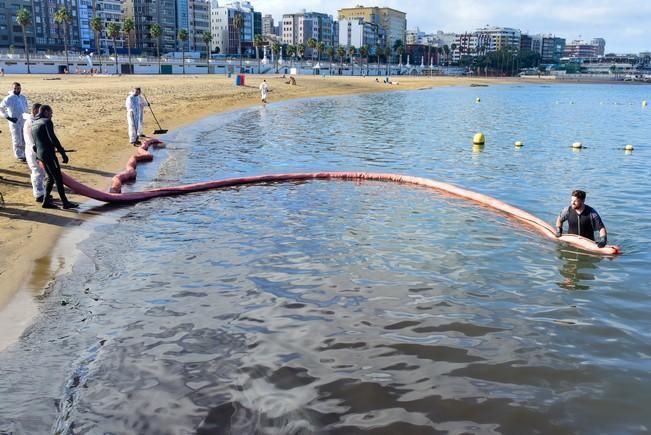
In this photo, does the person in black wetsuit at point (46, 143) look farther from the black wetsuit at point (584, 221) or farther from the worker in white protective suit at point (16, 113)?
the black wetsuit at point (584, 221)

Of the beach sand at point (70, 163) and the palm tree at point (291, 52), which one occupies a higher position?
the palm tree at point (291, 52)

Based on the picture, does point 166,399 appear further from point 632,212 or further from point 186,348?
point 632,212

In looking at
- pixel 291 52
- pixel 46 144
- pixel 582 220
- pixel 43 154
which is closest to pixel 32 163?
pixel 43 154

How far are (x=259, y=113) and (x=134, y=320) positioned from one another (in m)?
35.2

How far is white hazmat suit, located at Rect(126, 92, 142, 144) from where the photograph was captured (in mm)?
22609

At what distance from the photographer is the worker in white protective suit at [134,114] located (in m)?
22.6

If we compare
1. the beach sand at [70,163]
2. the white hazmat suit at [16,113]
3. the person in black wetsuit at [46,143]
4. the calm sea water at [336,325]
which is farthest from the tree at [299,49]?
the person in black wetsuit at [46,143]

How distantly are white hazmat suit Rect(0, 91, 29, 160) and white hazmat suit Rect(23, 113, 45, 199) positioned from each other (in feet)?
11.5

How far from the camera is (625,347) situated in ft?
24.8

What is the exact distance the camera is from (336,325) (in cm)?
792

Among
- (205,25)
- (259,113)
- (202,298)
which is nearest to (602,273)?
(202,298)

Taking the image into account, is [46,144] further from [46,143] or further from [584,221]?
[584,221]

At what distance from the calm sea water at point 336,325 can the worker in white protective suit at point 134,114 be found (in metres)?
8.83

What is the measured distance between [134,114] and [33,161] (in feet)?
36.2
